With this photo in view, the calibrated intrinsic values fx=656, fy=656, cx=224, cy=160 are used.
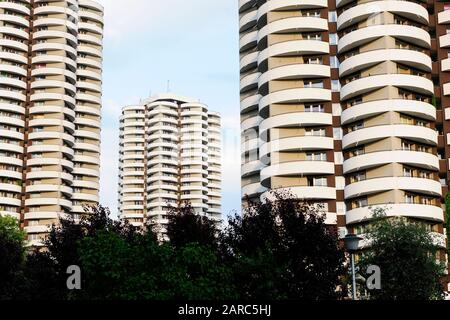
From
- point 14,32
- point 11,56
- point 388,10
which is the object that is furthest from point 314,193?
point 14,32

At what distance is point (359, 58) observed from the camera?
2643 inches

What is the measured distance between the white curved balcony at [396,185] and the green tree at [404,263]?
54.0 feet

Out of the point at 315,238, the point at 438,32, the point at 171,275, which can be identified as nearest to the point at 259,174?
the point at 438,32

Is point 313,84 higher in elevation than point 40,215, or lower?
higher

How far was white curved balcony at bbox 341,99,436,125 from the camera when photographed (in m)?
65.1

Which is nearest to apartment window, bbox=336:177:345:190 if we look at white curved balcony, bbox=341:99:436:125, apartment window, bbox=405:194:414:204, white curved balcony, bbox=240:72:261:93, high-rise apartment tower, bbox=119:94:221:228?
white curved balcony, bbox=341:99:436:125

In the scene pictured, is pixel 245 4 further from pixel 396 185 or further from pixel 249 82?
pixel 396 185

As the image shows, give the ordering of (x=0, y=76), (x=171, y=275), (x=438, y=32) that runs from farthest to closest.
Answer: (x=0, y=76) → (x=438, y=32) → (x=171, y=275)

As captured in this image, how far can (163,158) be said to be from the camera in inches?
7274

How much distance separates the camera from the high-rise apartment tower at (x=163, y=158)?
18188 centimetres

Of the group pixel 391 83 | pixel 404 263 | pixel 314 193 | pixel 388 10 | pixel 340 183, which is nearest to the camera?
pixel 404 263

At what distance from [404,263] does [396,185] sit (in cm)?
2045

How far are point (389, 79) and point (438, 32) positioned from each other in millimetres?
10352

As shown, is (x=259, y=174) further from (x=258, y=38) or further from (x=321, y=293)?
(x=321, y=293)
